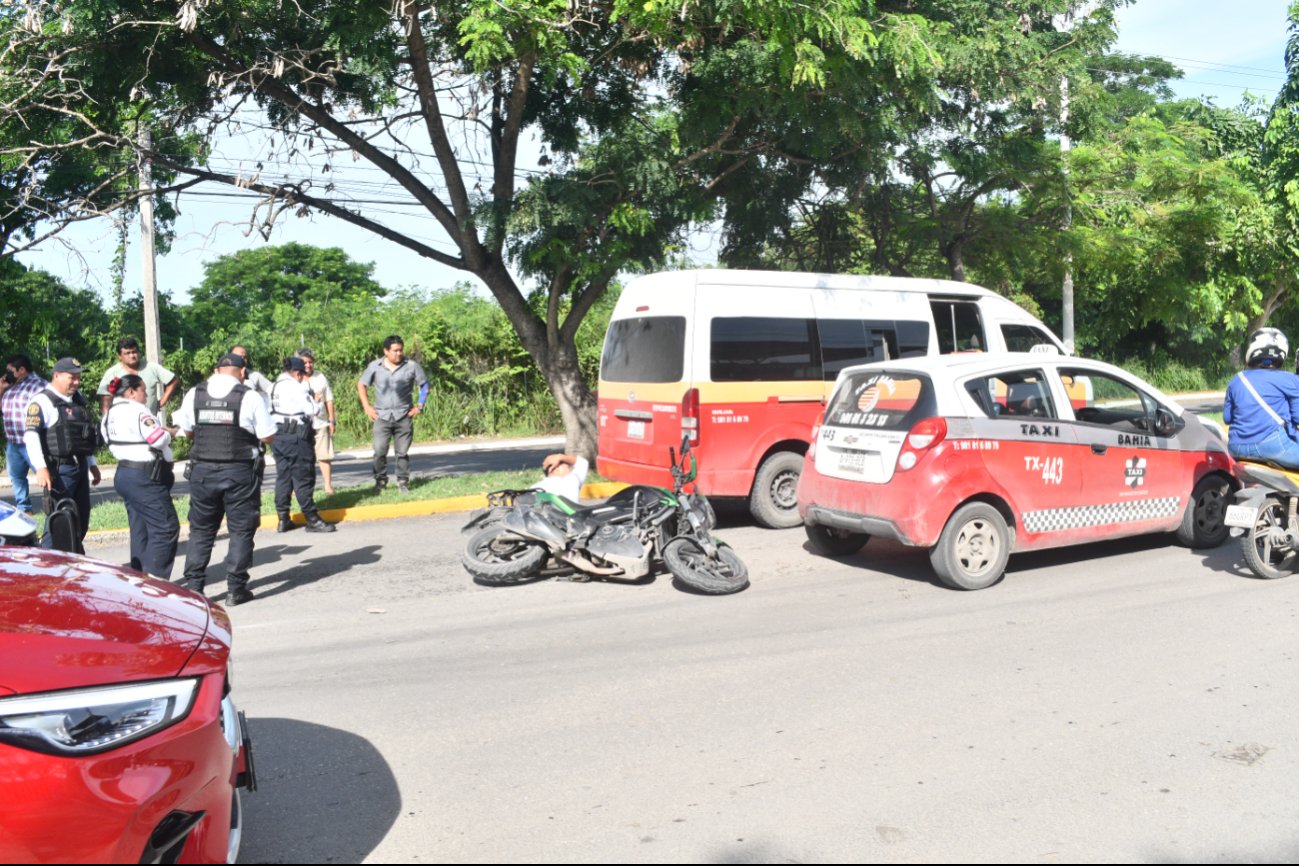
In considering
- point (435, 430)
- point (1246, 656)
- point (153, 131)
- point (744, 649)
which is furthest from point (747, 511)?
point (435, 430)

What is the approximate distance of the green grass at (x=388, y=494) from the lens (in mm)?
11793

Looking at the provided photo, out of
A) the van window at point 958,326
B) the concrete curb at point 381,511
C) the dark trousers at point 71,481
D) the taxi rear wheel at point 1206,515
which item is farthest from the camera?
the van window at point 958,326

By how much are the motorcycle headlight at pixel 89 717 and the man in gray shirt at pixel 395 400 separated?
9.65 meters

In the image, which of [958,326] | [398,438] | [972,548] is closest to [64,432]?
[398,438]

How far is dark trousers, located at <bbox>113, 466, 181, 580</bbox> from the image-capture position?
24.9ft

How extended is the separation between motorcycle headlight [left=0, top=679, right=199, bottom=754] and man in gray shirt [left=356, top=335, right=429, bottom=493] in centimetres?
965

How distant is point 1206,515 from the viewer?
8.90 metres

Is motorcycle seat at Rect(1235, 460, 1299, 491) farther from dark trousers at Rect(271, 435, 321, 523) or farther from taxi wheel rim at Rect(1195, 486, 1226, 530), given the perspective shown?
dark trousers at Rect(271, 435, 321, 523)

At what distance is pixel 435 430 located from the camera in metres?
24.2

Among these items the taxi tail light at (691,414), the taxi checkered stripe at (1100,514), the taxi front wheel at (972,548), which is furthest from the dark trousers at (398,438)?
the taxi checkered stripe at (1100,514)

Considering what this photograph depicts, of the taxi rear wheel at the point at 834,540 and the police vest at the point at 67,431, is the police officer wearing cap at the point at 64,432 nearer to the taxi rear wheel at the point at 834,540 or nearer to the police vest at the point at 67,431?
the police vest at the point at 67,431

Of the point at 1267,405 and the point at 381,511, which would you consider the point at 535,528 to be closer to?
the point at 381,511

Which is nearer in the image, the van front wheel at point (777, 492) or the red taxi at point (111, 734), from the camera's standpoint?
the red taxi at point (111, 734)

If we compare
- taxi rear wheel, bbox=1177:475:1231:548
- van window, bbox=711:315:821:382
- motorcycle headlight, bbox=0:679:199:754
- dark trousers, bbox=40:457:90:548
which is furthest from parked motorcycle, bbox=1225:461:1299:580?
dark trousers, bbox=40:457:90:548
